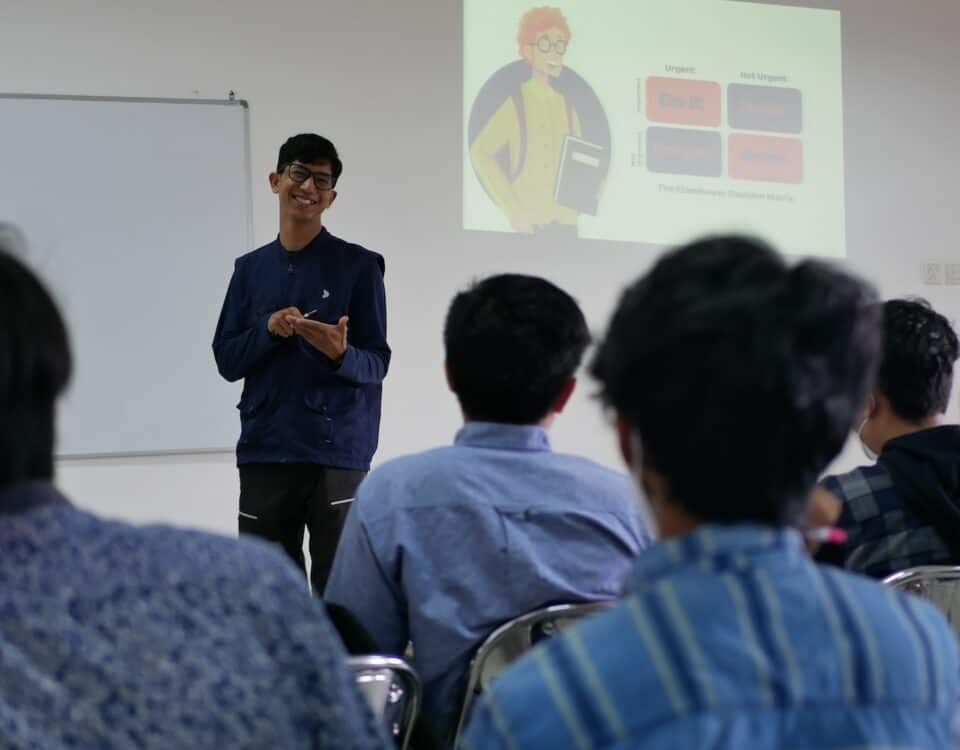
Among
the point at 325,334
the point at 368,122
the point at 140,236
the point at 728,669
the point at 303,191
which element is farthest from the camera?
the point at 368,122

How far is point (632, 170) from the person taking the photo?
448cm

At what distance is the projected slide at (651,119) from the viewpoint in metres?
4.35

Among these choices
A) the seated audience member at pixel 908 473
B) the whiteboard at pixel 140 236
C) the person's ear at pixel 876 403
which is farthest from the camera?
the whiteboard at pixel 140 236

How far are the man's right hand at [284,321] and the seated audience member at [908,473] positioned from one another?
1421 millimetres

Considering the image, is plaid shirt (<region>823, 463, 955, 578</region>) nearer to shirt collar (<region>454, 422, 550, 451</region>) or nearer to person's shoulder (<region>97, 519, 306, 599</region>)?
shirt collar (<region>454, 422, 550, 451</region>)

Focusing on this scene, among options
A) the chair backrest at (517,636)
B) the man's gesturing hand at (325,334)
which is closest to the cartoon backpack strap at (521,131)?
the man's gesturing hand at (325,334)

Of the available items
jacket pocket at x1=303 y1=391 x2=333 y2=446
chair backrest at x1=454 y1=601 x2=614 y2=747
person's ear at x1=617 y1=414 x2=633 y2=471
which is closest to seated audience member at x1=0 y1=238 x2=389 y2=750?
person's ear at x1=617 y1=414 x2=633 y2=471

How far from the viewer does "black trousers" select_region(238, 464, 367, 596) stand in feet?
9.37

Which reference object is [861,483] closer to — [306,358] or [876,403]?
[876,403]

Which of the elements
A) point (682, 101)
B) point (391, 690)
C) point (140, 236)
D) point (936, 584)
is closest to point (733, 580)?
point (391, 690)

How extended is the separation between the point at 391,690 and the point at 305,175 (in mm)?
1965

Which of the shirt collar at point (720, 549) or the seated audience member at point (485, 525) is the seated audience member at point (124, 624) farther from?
the seated audience member at point (485, 525)

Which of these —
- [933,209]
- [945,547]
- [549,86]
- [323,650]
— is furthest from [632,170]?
[323,650]

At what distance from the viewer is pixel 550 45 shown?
14.3 ft
